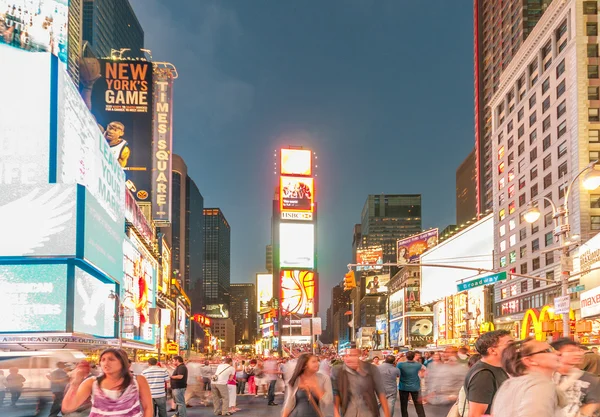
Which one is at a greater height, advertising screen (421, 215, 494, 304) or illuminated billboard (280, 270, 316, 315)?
advertising screen (421, 215, 494, 304)

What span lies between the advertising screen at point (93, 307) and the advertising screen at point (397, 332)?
269ft

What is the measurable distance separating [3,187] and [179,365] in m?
28.7

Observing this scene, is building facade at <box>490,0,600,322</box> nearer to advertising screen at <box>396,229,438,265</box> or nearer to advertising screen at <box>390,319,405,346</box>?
advertising screen at <box>396,229,438,265</box>

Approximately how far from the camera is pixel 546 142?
258 feet

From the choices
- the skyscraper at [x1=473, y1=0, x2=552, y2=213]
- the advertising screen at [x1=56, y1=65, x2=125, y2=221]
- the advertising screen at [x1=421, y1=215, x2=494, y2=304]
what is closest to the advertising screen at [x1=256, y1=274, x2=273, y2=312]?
the skyscraper at [x1=473, y1=0, x2=552, y2=213]

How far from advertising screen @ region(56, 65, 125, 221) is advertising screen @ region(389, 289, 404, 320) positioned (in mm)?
85781

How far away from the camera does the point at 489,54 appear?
13688cm

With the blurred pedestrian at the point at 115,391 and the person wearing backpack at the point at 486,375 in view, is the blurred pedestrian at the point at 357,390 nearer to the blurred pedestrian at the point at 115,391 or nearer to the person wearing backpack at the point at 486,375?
the person wearing backpack at the point at 486,375

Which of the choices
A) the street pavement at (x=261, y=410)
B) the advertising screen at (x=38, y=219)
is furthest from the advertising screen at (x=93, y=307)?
the street pavement at (x=261, y=410)

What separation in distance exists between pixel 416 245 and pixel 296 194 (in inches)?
1819

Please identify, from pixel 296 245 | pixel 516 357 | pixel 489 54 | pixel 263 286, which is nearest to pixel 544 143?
A: pixel 296 245

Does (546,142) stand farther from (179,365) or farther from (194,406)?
(179,365)

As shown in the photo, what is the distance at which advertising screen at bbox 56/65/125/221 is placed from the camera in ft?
148

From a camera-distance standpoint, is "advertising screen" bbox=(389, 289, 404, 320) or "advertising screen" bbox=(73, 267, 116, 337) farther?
"advertising screen" bbox=(389, 289, 404, 320)
